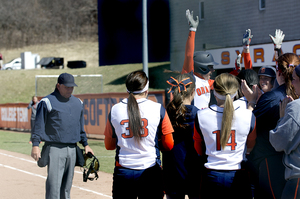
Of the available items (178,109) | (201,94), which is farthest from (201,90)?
(178,109)

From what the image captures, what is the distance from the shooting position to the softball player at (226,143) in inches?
129

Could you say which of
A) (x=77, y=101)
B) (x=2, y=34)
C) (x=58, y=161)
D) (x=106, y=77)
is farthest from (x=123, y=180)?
(x=2, y=34)

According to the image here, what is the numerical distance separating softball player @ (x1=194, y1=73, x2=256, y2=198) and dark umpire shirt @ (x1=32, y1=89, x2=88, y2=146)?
2310 millimetres

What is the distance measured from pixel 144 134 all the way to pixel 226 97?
0.87 meters

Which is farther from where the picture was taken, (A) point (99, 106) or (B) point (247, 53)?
(A) point (99, 106)

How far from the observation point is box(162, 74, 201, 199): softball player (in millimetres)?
3807

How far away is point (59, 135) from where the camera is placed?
4957 millimetres

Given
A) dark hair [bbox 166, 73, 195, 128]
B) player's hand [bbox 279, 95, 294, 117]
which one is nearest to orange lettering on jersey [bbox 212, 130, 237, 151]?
player's hand [bbox 279, 95, 294, 117]

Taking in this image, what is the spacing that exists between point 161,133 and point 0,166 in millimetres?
7758

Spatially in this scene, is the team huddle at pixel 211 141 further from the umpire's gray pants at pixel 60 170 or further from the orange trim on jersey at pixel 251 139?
the umpire's gray pants at pixel 60 170

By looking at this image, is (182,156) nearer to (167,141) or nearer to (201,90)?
(167,141)

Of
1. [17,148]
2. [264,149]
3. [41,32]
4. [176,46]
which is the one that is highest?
[41,32]

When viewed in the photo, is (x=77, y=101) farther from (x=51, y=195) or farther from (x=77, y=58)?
(x=77, y=58)

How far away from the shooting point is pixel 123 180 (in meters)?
3.53
